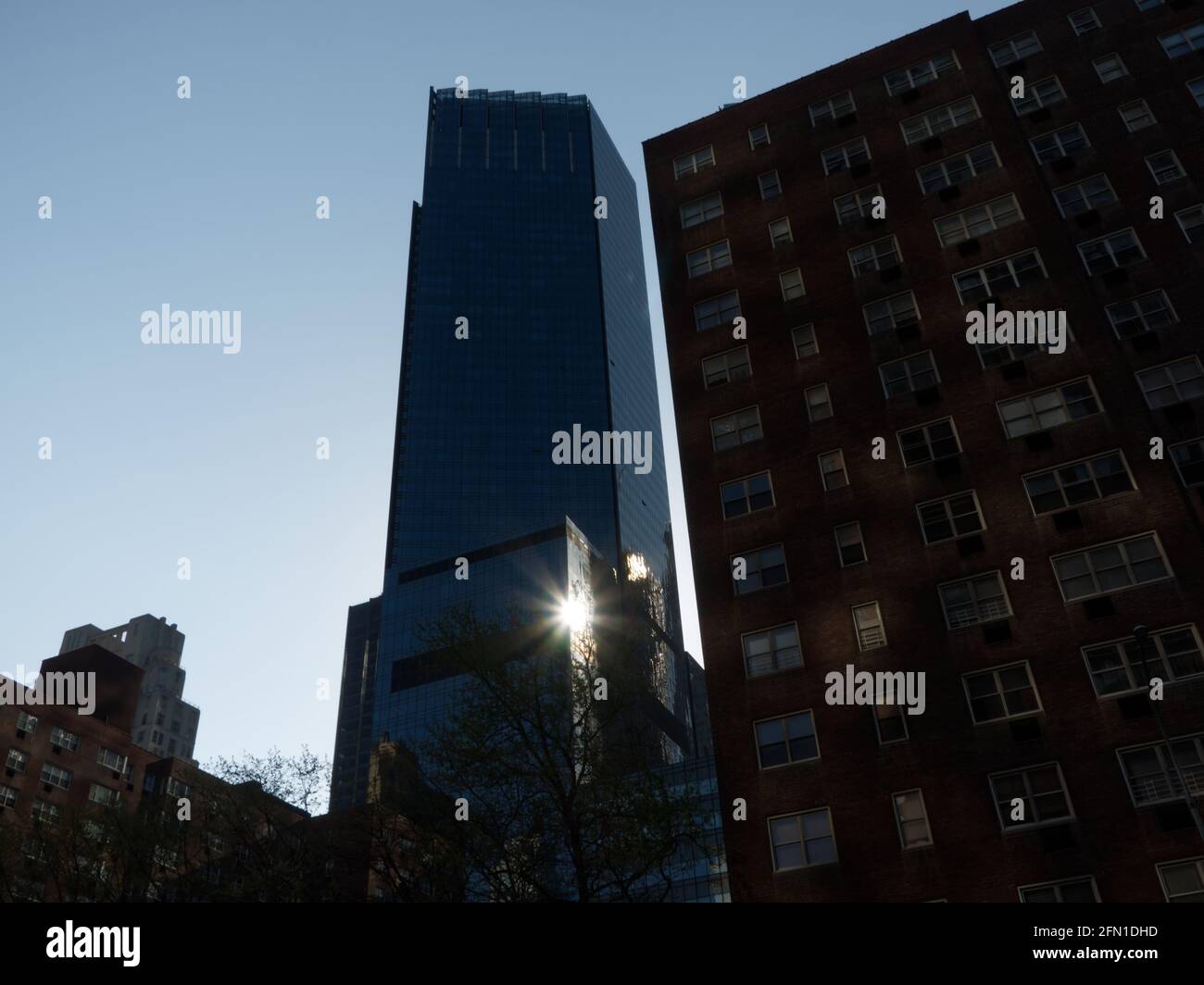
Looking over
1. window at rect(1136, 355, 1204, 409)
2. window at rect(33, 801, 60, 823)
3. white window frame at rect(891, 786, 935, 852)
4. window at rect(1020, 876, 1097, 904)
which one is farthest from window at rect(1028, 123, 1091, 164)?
window at rect(33, 801, 60, 823)

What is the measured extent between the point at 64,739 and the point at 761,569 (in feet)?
262

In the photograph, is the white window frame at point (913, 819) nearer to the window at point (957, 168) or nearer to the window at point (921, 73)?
the window at point (957, 168)

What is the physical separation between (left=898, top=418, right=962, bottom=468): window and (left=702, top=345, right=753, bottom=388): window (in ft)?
26.3

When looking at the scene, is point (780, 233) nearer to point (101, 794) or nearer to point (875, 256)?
point (875, 256)

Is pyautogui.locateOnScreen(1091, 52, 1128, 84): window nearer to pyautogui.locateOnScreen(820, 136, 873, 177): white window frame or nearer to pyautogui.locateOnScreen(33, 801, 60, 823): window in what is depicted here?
pyautogui.locateOnScreen(820, 136, 873, 177): white window frame

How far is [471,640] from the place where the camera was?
35.0 m

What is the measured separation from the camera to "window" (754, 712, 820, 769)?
34.4 meters

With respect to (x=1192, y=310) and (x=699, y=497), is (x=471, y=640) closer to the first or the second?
(x=699, y=497)

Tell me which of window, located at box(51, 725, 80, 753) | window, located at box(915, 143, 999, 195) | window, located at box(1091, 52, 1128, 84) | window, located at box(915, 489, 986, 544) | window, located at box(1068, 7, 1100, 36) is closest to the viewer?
window, located at box(915, 489, 986, 544)

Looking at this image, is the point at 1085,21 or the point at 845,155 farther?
the point at 845,155

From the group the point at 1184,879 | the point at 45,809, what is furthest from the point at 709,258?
the point at 45,809

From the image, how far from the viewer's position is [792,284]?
45.2 m

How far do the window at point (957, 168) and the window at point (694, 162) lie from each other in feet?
36.4
